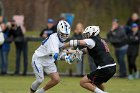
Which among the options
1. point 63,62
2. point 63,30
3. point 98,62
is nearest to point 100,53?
point 98,62

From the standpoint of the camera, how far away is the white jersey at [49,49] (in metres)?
15.6

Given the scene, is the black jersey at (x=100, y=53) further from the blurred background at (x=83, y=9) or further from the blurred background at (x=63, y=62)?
the blurred background at (x=83, y=9)

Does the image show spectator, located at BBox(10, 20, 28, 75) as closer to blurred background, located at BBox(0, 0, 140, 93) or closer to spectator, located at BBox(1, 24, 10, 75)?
blurred background, located at BBox(0, 0, 140, 93)

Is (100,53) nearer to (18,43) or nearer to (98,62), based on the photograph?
(98,62)

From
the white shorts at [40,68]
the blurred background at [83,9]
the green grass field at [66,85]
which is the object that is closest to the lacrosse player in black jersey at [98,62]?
the white shorts at [40,68]

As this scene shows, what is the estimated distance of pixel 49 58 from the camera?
16.2m

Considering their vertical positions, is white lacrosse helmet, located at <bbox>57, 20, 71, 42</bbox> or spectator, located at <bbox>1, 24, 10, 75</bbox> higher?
white lacrosse helmet, located at <bbox>57, 20, 71, 42</bbox>

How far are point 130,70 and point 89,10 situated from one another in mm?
19887

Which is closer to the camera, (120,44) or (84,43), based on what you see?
(84,43)

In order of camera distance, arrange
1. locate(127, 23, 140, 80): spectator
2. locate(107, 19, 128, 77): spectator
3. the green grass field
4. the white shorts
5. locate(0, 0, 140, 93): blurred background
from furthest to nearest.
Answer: locate(107, 19, 128, 77): spectator, locate(127, 23, 140, 80): spectator, locate(0, 0, 140, 93): blurred background, the green grass field, the white shorts

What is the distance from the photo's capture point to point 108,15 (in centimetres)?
→ 4278

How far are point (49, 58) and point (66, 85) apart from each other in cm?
399

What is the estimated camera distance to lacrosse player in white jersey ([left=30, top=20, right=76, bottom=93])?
1577 centimetres

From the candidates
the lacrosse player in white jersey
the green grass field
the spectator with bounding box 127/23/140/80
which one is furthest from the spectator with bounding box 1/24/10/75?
the lacrosse player in white jersey
